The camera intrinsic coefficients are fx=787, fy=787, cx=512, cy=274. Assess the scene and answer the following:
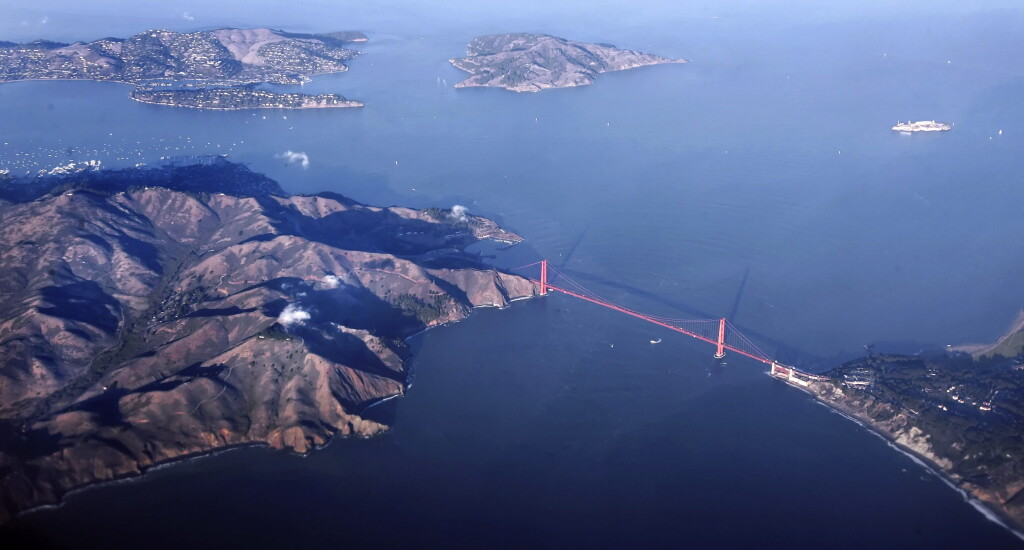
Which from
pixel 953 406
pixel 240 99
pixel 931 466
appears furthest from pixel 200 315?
pixel 240 99

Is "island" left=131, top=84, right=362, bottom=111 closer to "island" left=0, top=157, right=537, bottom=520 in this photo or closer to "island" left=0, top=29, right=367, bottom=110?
"island" left=0, top=29, right=367, bottom=110

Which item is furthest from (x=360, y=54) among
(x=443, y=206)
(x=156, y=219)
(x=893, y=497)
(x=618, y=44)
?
(x=893, y=497)

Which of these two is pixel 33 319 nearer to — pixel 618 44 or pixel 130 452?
pixel 130 452

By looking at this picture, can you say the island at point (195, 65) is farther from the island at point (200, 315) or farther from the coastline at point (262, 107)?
the island at point (200, 315)

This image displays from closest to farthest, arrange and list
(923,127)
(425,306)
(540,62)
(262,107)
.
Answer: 1. (425,306)
2. (923,127)
3. (262,107)
4. (540,62)

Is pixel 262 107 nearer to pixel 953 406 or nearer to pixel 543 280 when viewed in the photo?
pixel 543 280

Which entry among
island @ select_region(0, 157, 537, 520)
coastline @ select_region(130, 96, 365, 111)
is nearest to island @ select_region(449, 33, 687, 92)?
coastline @ select_region(130, 96, 365, 111)
